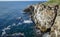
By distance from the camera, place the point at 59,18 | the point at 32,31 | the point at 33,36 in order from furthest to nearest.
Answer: the point at 32,31, the point at 33,36, the point at 59,18

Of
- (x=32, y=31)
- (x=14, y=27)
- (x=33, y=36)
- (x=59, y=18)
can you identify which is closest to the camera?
(x=59, y=18)

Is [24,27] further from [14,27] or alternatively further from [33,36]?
[33,36]

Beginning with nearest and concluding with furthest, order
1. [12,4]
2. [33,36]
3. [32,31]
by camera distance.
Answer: [33,36]
[32,31]
[12,4]

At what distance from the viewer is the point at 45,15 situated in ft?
101

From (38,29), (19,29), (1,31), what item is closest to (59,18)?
(38,29)

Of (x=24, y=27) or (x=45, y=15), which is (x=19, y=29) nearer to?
(x=24, y=27)

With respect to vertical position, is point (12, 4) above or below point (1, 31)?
above

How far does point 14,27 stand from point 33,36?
685 cm

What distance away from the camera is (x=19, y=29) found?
105 ft

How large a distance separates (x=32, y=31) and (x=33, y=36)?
275 centimetres

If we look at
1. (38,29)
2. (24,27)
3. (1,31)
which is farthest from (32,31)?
(1,31)

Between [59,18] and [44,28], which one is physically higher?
[59,18]

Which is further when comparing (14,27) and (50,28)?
(14,27)

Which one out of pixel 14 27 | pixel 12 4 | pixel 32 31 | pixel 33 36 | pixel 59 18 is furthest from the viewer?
pixel 12 4
